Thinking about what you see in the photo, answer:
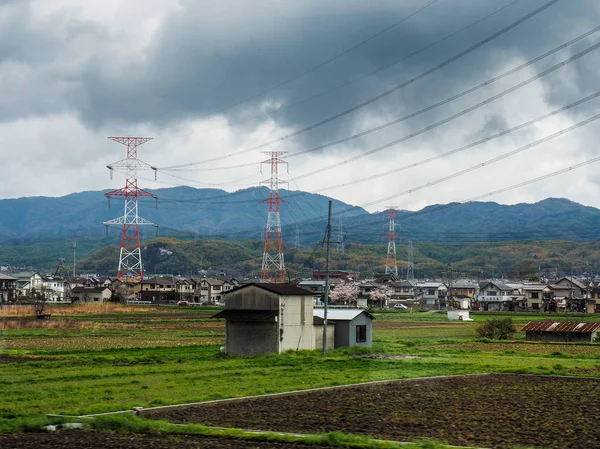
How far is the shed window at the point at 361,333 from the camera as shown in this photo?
41.3 metres

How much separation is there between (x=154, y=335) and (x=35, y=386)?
88.3 ft

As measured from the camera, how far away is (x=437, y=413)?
20.1 meters

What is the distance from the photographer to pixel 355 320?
40938mm

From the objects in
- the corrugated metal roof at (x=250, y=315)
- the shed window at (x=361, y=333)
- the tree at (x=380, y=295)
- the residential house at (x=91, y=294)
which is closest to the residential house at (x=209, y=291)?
the residential house at (x=91, y=294)

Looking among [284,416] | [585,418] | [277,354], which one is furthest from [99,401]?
[277,354]

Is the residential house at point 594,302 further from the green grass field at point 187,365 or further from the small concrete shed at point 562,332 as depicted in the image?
the green grass field at point 187,365

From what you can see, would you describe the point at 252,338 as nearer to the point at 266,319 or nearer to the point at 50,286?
the point at 266,319

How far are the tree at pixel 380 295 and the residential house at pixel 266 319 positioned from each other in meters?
85.3

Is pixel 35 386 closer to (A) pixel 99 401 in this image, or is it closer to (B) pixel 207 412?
(A) pixel 99 401

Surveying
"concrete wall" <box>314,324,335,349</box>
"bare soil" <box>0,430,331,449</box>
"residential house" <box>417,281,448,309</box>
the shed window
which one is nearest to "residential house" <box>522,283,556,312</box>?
"residential house" <box>417,281,448,309</box>

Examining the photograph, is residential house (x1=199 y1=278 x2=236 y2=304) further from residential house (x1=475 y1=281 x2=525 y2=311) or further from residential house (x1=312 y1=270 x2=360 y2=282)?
residential house (x1=475 y1=281 x2=525 y2=311)

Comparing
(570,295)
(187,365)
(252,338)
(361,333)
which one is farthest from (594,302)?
(187,365)

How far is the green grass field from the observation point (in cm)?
2267

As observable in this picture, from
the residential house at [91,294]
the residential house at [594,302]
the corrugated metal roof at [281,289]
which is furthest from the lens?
the residential house at [91,294]
